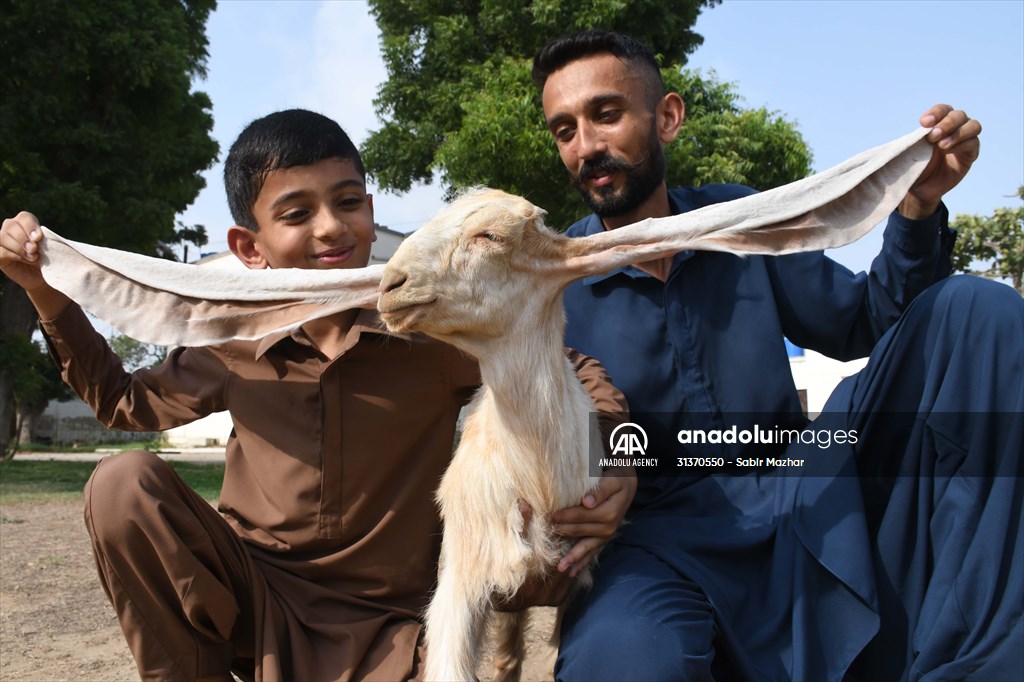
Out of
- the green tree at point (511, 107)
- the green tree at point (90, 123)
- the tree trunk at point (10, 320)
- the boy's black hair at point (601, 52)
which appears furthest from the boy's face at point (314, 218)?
the tree trunk at point (10, 320)

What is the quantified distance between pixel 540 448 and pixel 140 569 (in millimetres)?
1106

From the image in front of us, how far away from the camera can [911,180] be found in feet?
7.25

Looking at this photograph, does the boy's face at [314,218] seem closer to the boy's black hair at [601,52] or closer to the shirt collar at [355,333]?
the shirt collar at [355,333]

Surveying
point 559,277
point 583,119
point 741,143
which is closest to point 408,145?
point 741,143

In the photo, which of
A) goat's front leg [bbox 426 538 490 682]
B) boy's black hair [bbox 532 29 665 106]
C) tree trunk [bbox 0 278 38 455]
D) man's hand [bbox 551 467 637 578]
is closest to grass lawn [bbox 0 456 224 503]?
tree trunk [bbox 0 278 38 455]

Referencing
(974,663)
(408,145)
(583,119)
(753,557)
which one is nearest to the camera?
(974,663)

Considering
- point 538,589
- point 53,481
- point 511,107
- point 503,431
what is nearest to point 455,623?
point 538,589

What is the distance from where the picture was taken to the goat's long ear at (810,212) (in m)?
2.18

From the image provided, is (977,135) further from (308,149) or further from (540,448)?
(308,149)

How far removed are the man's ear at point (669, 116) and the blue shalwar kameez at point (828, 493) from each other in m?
0.63

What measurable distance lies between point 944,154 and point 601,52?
4.60 ft

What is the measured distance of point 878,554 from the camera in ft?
8.00

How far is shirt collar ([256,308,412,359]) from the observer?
2670 mm

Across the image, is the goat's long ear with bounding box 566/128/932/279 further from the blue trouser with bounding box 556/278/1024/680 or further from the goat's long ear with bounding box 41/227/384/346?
the goat's long ear with bounding box 41/227/384/346
